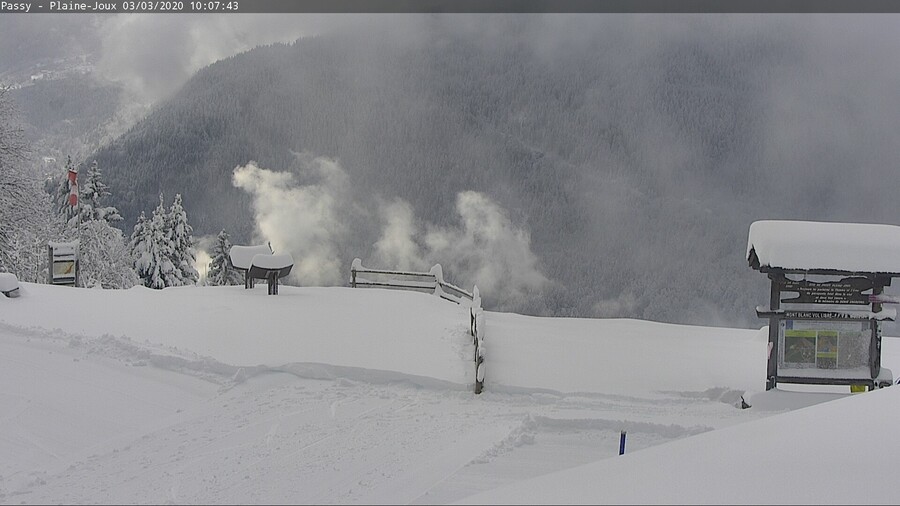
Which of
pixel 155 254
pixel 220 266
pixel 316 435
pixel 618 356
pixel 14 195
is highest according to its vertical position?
pixel 14 195

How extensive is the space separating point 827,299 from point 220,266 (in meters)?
36.4

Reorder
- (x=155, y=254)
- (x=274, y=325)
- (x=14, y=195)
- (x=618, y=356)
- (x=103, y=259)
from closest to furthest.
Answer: (x=618, y=356) → (x=274, y=325) → (x=14, y=195) → (x=103, y=259) → (x=155, y=254)

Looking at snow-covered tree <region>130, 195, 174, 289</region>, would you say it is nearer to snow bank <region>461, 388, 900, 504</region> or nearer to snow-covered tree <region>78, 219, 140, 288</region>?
snow-covered tree <region>78, 219, 140, 288</region>

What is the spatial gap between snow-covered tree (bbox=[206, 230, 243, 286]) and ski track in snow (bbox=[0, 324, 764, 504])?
2979 cm

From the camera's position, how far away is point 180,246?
40.7 m

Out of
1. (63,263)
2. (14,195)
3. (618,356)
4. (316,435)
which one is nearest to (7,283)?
(63,263)

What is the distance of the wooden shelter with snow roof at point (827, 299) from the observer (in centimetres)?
1076

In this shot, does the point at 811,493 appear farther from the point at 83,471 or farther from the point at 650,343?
the point at 650,343

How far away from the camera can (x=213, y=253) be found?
4175 centimetres

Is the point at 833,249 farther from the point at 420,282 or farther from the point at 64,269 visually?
the point at 64,269

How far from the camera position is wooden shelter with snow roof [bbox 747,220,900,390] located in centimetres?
1076

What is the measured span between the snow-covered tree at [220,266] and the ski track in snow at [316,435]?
29.8 m

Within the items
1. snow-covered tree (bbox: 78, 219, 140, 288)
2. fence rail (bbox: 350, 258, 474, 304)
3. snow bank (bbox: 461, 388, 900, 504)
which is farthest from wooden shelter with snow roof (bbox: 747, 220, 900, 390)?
snow-covered tree (bbox: 78, 219, 140, 288)

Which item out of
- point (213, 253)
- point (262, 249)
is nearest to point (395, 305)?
point (262, 249)
